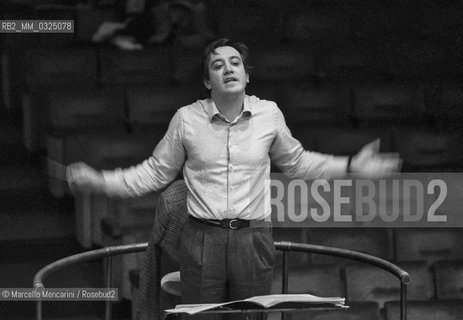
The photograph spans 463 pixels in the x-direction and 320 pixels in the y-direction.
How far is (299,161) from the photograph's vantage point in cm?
198

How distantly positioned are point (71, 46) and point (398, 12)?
3.36 feet

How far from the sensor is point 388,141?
122 inches

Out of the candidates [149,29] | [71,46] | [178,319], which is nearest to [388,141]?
[149,29]

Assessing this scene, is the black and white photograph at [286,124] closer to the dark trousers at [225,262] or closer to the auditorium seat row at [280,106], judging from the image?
the auditorium seat row at [280,106]

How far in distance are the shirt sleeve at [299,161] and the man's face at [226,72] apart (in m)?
0.12

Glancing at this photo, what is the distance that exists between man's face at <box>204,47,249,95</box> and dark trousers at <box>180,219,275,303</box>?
265mm

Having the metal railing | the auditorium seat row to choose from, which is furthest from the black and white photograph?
the metal railing

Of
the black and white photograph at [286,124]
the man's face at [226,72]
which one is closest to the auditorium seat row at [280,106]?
the black and white photograph at [286,124]

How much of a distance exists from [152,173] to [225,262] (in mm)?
242

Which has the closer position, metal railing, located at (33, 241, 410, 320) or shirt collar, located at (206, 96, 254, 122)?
shirt collar, located at (206, 96, 254, 122)

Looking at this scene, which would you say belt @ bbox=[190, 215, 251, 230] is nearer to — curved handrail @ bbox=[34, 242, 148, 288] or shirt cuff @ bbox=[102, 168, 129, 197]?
shirt cuff @ bbox=[102, 168, 129, 197]

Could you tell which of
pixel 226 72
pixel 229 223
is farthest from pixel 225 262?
pixel 226 72

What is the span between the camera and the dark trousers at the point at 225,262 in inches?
74.2

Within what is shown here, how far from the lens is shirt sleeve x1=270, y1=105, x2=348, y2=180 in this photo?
1.95m
